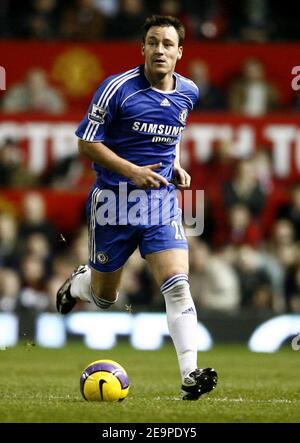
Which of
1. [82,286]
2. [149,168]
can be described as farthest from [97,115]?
[82,286]

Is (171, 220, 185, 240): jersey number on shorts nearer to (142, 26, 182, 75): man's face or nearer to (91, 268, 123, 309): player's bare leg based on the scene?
(91, 268, 123, 309): player's bare leg

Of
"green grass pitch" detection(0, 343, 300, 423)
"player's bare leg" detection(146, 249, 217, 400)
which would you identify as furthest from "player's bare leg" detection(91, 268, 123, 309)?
"green grass pitch" detection(0, 343, 300, 423)

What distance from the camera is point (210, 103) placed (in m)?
16.4

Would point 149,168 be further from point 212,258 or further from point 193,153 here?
point 193,153

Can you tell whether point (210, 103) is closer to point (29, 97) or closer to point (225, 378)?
Result: point (29, 97)

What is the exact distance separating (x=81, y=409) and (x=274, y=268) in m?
7.46

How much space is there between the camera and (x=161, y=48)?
8.34 metres

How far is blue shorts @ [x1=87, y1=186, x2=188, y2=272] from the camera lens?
27.8 feet

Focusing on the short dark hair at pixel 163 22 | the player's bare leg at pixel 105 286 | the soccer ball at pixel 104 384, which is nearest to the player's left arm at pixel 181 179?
the player's bare leg at pixel 105 286

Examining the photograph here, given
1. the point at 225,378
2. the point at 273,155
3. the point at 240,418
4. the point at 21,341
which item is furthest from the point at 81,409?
the point at 273,155

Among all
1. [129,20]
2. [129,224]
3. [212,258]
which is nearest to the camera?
[129,224]

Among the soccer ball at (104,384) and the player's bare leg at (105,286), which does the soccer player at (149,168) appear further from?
the soccer ball at (104,384)

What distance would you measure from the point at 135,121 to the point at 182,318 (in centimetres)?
138

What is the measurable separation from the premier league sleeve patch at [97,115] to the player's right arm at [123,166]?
0.49ft
